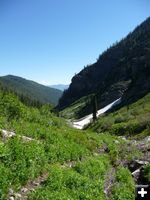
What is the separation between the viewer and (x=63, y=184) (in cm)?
1653

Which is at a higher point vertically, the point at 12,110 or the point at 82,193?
the point at 12,110

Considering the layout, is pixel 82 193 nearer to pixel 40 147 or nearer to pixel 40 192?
pixel 40 192

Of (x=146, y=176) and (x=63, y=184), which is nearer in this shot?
(x=63, y=184)

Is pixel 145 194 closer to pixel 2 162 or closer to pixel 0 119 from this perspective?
pixel 2 162

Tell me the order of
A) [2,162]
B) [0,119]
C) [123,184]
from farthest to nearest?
1. [0,119]
2. [123,184]
3. [2,162]

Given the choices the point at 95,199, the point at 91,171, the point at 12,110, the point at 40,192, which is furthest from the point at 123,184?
the point at 12,110

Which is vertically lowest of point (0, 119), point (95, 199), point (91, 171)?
point (95, 199)

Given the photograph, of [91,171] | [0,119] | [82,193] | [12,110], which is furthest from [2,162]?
[12,110]

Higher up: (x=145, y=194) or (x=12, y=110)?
(x=12, y=110)

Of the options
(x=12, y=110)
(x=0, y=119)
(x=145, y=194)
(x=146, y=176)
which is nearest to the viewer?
(x=145, y=194)

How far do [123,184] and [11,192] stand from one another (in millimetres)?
6984

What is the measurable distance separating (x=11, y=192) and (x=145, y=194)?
6535 mm

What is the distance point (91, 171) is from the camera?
65.6 ft

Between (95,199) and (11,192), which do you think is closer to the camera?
(11,192)
